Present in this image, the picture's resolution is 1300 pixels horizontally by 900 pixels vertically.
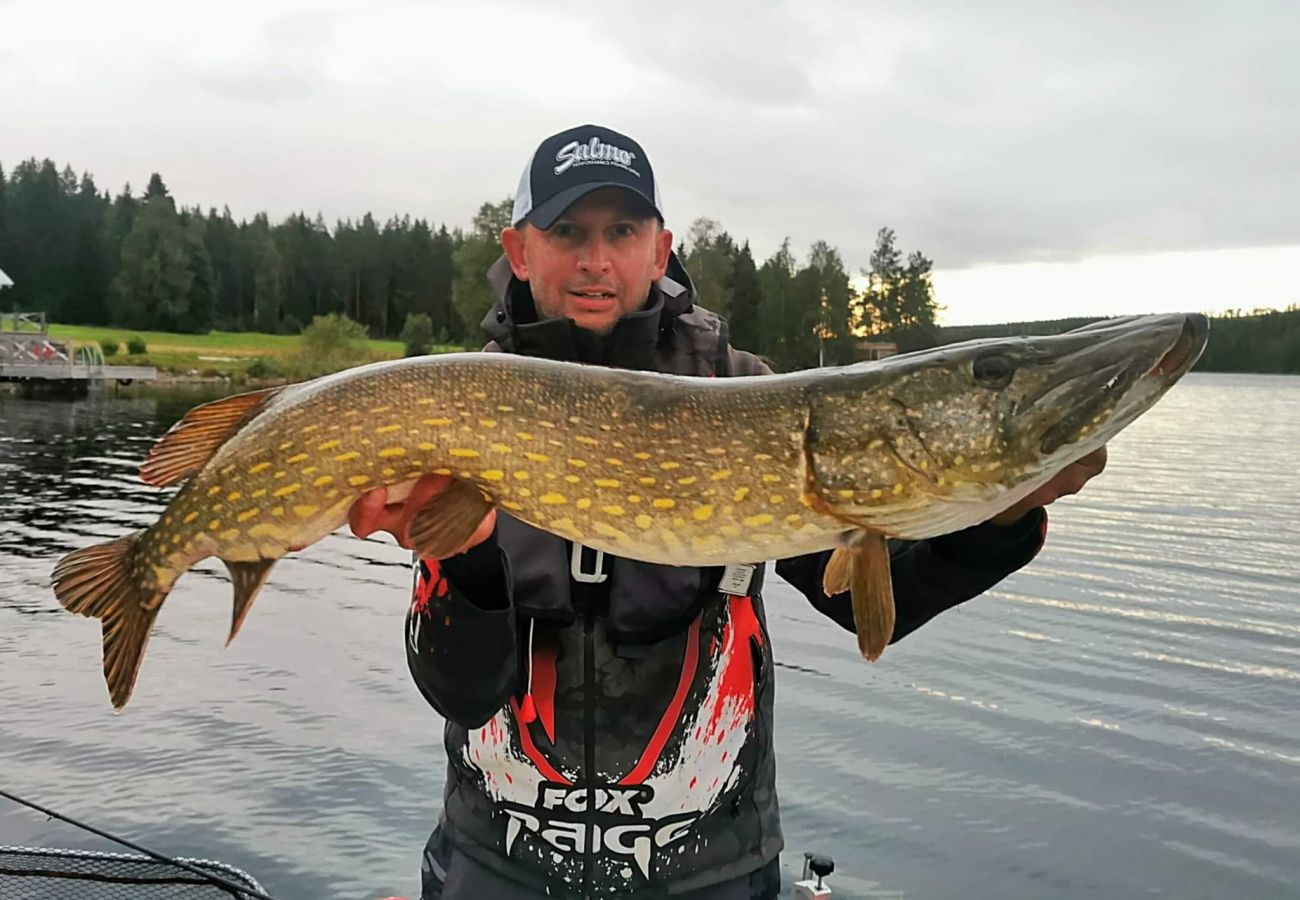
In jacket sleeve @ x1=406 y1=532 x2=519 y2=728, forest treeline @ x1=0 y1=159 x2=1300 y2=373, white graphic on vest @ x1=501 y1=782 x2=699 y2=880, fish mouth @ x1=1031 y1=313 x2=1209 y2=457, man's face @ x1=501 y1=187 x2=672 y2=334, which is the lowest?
white graphic on vest @ x1=501 y1=782 x2=699 y2=880

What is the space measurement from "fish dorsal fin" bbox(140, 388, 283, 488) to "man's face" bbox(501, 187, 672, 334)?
70cm

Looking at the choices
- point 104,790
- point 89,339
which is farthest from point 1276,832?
point 89,339

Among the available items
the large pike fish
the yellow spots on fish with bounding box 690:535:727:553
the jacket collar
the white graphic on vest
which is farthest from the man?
the jacket collar

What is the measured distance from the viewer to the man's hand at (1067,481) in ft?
6.33

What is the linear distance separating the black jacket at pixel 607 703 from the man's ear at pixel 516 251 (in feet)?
2.22

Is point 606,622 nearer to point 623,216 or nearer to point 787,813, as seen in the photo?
point 623,216

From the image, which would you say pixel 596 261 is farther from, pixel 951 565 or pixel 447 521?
pixel 951 565

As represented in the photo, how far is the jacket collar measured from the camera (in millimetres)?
2389

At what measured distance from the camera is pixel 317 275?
7288 centimetres

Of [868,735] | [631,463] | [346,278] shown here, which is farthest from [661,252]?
[346,278]

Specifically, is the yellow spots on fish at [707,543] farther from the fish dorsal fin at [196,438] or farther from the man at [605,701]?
the fish dorsal fin at [196,438]

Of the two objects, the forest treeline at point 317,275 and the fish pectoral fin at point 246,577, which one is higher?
the forest treeline at point 317,275

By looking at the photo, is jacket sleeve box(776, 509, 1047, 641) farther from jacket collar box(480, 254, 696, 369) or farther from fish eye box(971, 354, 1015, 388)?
jacket collar box(480, 254, 696, 369)

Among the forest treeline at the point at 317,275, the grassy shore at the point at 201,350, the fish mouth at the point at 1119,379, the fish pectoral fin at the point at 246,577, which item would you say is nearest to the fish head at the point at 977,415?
the fish mouth at the point at 1119,379
